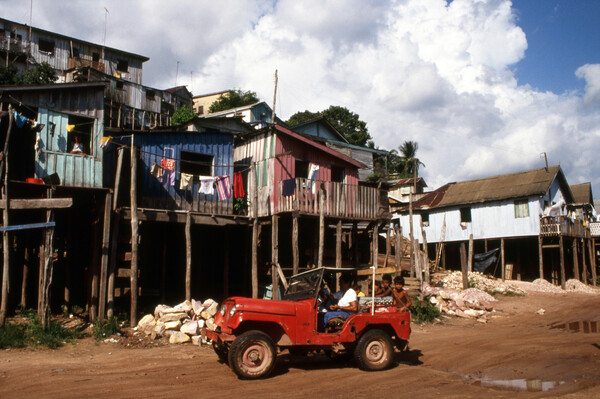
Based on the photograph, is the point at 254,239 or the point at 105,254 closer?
the point at 105,254

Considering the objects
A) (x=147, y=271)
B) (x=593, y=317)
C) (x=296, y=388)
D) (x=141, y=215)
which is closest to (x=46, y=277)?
(x=141, y=215)

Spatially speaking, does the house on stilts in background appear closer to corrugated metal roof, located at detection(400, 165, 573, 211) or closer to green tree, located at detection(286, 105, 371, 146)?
corrugated metal roof, located at detection(400, 165, 573, 211)

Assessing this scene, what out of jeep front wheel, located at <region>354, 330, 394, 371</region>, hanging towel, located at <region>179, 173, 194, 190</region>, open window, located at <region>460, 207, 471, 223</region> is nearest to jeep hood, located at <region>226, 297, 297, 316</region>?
jeep front wheel, located at <region>354, 330, 394, 371</region>

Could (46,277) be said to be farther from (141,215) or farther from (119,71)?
(119,71)

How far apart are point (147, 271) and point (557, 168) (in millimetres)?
27472

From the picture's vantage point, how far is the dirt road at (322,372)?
775 centimetres

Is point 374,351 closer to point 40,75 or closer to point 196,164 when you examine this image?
point 196,164

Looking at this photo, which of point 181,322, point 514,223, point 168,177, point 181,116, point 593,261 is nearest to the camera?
point 181,322

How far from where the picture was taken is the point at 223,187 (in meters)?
17.4

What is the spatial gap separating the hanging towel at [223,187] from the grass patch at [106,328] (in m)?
6.09

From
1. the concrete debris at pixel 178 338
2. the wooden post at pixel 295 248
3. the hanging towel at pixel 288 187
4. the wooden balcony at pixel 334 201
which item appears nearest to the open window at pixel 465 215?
the wooden balcony at pixel 334 201

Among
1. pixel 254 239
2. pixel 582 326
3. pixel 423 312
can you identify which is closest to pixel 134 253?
pixel 254 239

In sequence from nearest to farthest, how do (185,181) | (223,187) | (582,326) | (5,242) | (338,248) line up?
(5,242)
(185,181)
(582,326)
(223,187)
(338,248)

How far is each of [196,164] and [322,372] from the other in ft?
35.3
